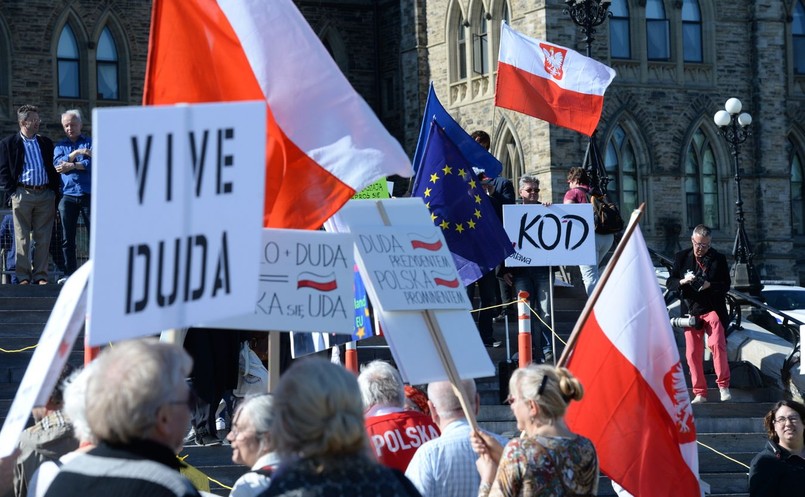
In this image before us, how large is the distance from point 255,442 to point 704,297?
1001 cm

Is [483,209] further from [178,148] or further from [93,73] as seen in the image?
[93,73]

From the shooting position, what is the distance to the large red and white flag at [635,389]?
25.5ft

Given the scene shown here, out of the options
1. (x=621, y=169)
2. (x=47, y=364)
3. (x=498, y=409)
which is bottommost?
(x=498, y=409)

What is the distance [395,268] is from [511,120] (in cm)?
→ 2930

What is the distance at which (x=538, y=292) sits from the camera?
15.2m

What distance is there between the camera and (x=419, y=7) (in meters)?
39.2

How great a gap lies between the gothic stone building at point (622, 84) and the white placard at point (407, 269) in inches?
1079

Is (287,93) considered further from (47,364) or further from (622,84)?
(622,84)

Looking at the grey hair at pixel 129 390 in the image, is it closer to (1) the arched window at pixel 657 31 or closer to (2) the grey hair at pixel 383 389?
(2) the grey hair at pixel 383 389

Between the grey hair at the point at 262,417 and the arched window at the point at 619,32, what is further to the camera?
the arched window at the point at 619,32

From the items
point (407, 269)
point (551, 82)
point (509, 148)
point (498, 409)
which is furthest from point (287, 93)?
point (509, 148)

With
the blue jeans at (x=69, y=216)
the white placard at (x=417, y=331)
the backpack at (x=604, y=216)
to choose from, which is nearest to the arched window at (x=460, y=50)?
the backpack at (x=604, y=216)

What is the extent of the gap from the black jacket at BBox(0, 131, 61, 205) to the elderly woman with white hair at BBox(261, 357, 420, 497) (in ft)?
38.0

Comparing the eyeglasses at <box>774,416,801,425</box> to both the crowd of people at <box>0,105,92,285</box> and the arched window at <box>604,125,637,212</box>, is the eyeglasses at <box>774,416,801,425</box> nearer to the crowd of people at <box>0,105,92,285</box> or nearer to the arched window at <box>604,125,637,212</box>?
the crowd of people at <box>0,105,92,285</box>
